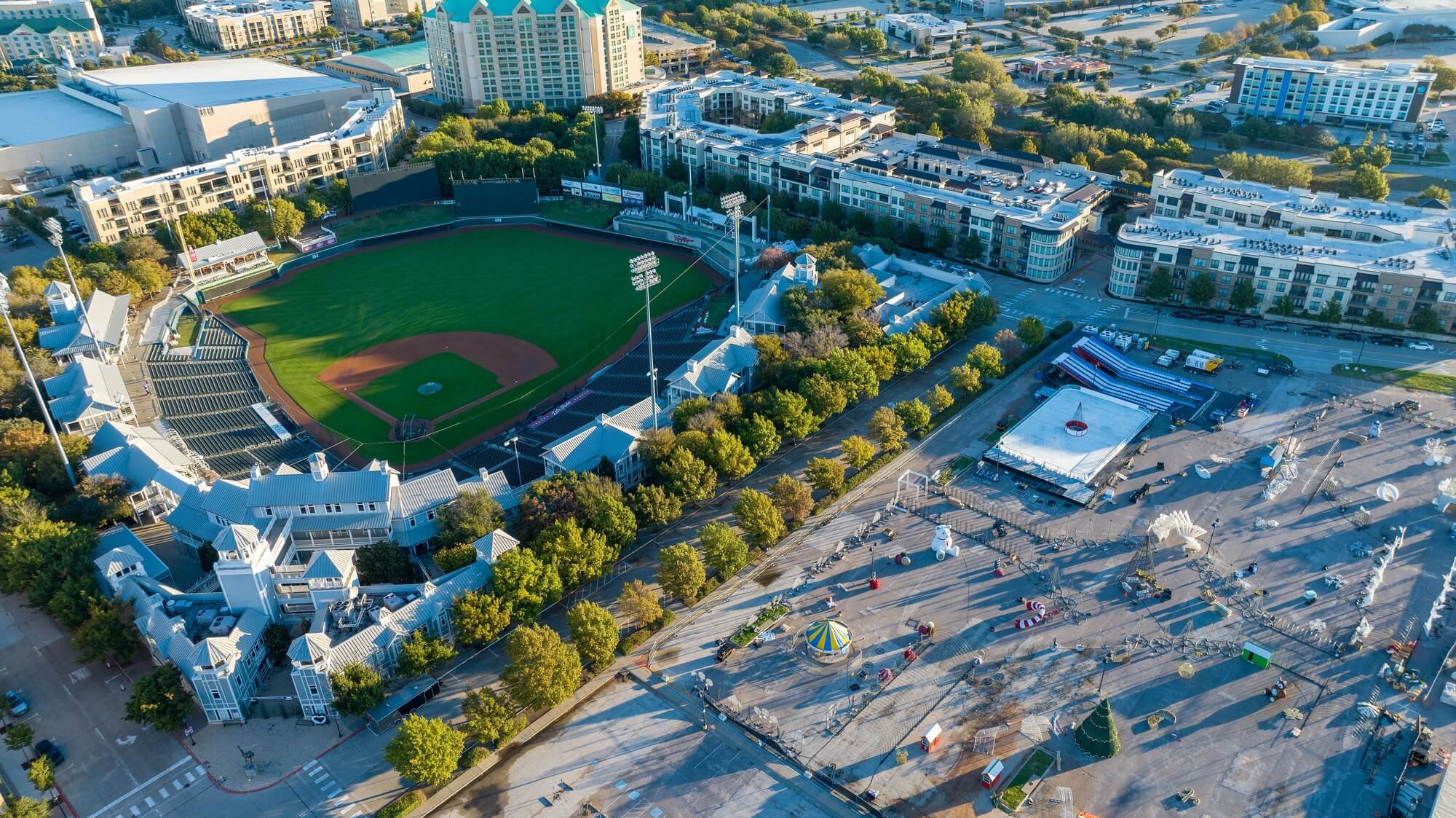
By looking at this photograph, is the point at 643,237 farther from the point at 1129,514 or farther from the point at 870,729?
the point at 870,729

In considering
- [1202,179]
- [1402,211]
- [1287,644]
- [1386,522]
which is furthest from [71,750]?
[1402,211]

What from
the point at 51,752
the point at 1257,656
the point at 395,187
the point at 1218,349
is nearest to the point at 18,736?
the point at 51,752

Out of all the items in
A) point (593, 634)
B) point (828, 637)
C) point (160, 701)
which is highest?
point (593, 634)

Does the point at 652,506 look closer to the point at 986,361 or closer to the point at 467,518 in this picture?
the point at 467,518

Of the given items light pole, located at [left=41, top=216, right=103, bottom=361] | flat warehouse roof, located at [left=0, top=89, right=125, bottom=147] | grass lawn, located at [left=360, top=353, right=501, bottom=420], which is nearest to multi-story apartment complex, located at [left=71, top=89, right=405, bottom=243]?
light pole, located at [left=41, top=216, right=103, bottom=361]

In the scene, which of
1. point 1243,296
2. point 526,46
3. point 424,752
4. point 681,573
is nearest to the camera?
point 424,752

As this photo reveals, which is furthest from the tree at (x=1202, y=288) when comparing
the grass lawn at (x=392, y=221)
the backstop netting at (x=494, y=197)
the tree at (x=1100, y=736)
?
the grass lawn at (x=392, y=221)

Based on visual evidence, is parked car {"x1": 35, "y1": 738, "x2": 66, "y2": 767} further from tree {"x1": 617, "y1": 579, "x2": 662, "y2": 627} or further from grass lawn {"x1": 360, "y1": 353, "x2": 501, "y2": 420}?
grass lawn {"x1": 360, "y1": 353, "x2": 501, "y2": 420}
